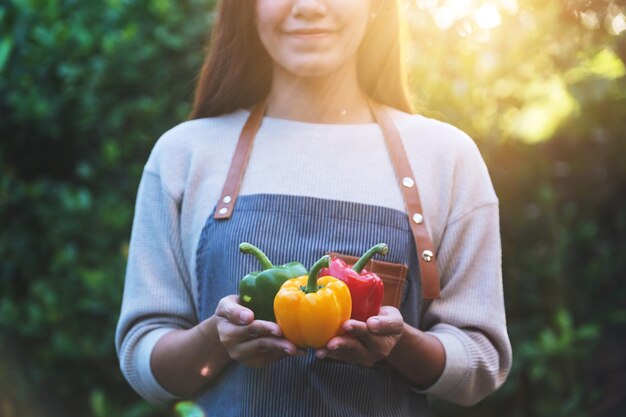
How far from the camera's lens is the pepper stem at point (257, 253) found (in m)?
2.14

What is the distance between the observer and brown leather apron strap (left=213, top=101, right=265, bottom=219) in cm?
234

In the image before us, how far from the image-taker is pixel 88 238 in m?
4.45

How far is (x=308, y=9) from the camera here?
7.47ft

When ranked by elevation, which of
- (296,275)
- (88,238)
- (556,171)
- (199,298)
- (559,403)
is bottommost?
(559,403)

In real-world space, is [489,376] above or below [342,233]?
below

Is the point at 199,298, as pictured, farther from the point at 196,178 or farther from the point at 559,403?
the point at 559,403

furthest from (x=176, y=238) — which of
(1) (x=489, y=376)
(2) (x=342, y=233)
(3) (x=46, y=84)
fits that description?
(3) (x=46, y=84)

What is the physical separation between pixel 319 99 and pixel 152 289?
0.61 metres

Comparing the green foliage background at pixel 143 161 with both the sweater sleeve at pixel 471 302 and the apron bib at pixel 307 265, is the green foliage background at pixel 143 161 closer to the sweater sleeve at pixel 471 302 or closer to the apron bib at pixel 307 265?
the sweater sleeve at pixel 471 302

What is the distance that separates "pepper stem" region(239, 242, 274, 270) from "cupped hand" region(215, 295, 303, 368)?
0.11 metres

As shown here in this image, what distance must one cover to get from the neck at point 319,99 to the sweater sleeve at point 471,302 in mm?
379

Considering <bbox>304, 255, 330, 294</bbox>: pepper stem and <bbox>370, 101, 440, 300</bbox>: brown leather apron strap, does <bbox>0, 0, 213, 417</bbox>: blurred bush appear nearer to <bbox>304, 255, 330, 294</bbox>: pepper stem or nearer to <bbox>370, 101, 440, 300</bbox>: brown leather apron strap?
<bbox>370, 101, 440, 300</bbox>: brown leather apron strap

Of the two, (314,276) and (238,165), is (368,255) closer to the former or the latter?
(314,276)

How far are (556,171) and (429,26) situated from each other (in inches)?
31.2
